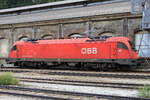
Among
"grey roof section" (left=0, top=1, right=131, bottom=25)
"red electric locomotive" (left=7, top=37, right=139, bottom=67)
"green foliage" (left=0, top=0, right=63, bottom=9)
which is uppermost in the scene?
"green foliage" (left=0, top=0, right=63, bottom=9)

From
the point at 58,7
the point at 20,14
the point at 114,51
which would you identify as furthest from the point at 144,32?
the point at 20,14

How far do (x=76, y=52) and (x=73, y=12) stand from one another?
33.6 feet

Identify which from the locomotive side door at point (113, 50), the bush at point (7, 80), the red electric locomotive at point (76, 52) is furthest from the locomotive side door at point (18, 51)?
the bush at point (7, 80)

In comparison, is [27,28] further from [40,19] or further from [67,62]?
[67,62]

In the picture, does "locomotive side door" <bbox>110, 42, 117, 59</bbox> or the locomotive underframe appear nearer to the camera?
the locomotive underframe

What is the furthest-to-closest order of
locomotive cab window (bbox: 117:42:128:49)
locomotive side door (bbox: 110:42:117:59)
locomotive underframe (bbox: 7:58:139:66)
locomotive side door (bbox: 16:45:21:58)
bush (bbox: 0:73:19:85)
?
1. locomotive side door (bbox: 16:45:21:58)
2. locomotive side door (bbox: 110:42:117:59)
3. locomotive cab window (bbox: 117:42:128:49)
4. locomotive underframe (bbox: 7:58:139:66)
5. bush (bbox: 0:73:19:85)

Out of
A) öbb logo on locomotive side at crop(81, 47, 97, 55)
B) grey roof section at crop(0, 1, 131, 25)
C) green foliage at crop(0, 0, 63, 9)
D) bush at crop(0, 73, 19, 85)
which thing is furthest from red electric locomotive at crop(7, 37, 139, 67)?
green foliage at crop(0, 0, 63, 9)

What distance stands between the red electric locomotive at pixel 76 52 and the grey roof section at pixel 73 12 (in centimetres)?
682

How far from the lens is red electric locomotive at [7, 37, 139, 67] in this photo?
1830cm

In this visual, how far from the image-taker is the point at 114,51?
1844 centimetres

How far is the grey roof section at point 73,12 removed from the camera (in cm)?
2504

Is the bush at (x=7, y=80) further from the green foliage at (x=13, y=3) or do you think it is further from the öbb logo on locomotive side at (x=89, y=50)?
the green foliage at (x=13, y=3)

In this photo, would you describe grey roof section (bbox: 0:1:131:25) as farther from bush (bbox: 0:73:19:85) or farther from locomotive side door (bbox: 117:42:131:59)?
bush (bbox: 0:73:19:85)

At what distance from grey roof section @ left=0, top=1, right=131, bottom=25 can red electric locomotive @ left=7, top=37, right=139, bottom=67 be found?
682 centimetres
